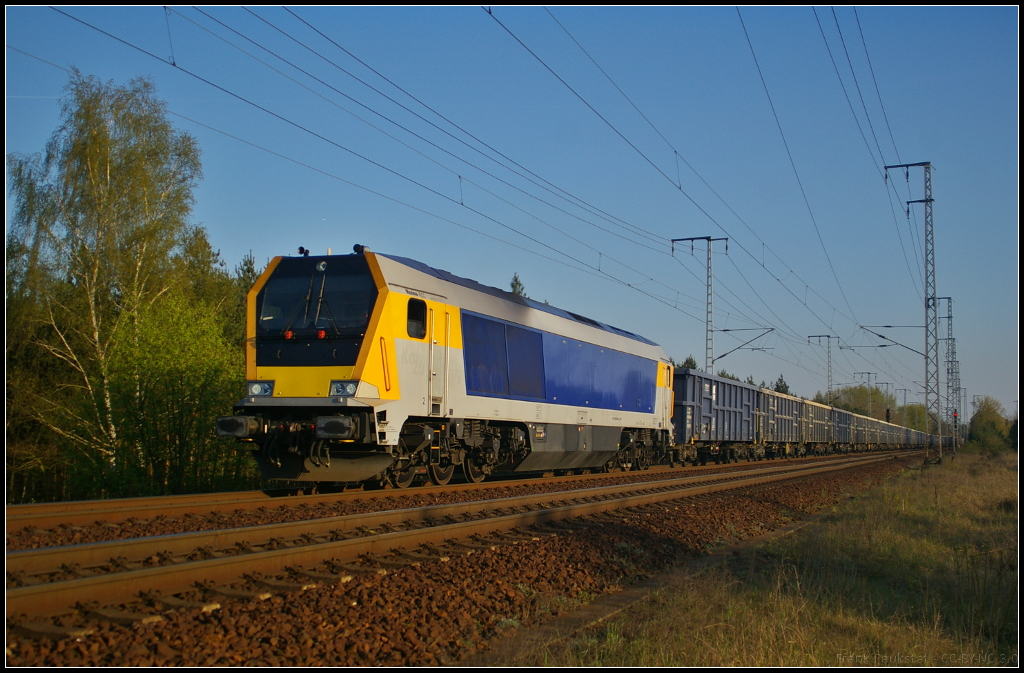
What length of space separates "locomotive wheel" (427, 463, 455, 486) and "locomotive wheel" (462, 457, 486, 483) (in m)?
0.41

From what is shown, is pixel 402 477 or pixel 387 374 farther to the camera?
pixel 402 477

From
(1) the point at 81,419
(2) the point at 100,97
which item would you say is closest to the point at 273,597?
(1) the point at 81,419

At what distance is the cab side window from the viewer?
1184 centimetres

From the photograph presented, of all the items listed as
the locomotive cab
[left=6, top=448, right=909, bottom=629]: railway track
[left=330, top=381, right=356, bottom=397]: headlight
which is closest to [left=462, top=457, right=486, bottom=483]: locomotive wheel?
the locomotive cab

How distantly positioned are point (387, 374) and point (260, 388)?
1.88 metres

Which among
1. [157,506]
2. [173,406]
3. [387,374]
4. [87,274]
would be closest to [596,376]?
[387,374]

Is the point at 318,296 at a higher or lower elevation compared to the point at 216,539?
higher

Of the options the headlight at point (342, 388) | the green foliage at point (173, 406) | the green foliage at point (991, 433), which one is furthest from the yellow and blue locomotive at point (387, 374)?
the green foliage at point (991, 433)

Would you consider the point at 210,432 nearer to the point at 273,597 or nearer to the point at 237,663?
the point at 273,597

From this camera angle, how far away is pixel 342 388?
35.4ft

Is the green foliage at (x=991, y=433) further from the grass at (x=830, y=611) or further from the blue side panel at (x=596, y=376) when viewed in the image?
the grass at (x=830, y=611)

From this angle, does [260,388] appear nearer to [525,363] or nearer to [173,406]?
[525,363]

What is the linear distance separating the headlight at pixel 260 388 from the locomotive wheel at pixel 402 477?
259cm

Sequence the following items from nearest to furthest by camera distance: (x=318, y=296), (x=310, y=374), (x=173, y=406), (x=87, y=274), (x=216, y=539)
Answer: (x=216, y=539), (x=310, y=374), (x=318, y=296), (x=173, y=406), (x=87, y=274)
